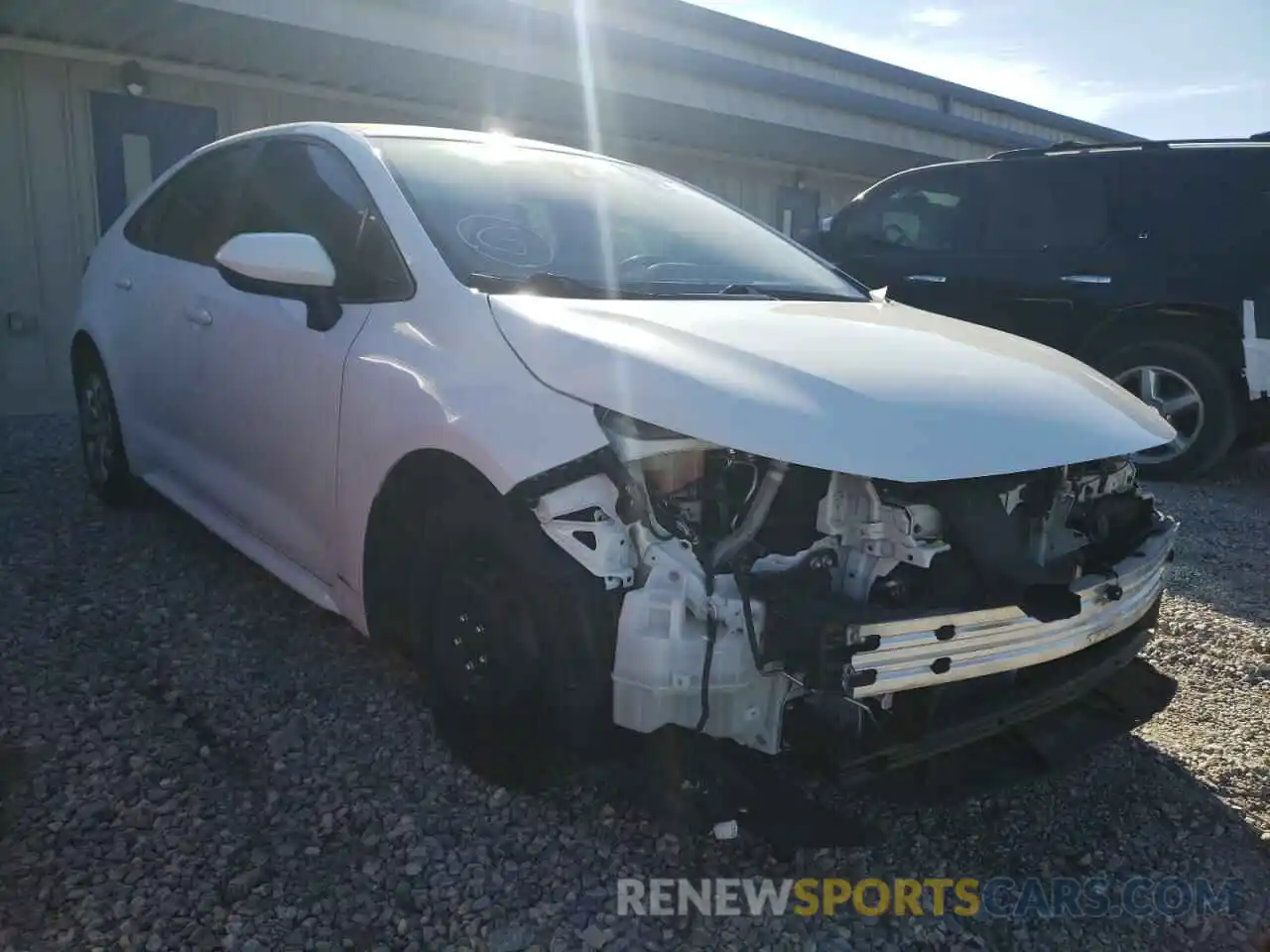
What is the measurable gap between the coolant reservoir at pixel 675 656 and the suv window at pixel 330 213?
3.81 feet

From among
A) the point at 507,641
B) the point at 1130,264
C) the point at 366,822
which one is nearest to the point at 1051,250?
the point at 1130,264

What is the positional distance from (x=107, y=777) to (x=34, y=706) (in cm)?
53

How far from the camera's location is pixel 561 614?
2.17 metres

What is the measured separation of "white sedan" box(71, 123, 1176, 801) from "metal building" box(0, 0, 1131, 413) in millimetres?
4744

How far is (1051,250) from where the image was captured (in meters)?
6.67

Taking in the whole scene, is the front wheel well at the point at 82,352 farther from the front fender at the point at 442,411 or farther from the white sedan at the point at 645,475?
the front fender at the point at 442,411

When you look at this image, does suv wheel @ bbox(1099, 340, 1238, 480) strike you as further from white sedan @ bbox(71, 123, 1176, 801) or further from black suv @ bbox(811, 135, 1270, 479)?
white sedan @ bbox(71, 123, 1176, 801)

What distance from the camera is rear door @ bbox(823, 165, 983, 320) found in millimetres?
7047

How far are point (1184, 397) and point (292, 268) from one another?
542 cm

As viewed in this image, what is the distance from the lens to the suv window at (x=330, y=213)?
2842 mm

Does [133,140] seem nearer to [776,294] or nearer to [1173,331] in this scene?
[776,294]

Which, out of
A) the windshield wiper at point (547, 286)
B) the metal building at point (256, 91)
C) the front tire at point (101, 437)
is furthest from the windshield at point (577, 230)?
the metal building at point (256, 91)

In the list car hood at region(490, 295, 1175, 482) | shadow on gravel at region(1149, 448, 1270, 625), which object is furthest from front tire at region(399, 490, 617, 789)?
shadow on gravel at region(1149, 448, 1270, 625)

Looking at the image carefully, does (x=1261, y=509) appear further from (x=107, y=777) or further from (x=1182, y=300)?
(x=107, y=777)
